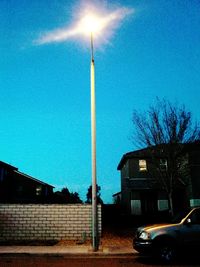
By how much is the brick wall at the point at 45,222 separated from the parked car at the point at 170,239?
587 cm

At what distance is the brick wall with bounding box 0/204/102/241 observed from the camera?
51.3 ft

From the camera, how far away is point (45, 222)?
15.8 metres

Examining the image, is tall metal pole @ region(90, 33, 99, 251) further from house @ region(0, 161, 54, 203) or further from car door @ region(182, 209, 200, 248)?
house @ region(0, 161, 54, 203)

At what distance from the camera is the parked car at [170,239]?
10.2 meters

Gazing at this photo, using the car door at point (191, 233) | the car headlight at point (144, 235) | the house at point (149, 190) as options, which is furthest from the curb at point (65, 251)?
the house at point (149, 190)

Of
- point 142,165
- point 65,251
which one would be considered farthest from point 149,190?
point 65,251

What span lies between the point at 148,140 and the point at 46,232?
939 cm

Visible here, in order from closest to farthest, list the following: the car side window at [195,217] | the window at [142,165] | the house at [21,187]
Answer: the car side window at [195,217], the window at [142,165], the house at [21,187]

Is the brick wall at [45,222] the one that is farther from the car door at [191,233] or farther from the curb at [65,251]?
the car door at [191,233]

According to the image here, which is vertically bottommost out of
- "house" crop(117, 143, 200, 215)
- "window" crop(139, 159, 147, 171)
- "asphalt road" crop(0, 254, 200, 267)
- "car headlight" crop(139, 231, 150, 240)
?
"asphalt road" crop(0, 254, 200, 267)

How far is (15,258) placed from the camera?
1148cm

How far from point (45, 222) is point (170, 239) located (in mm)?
7653

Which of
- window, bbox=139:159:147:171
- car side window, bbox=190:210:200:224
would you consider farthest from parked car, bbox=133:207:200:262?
window, bbox=139:159:147:171

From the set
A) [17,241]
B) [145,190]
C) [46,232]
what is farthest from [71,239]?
[145,190]
